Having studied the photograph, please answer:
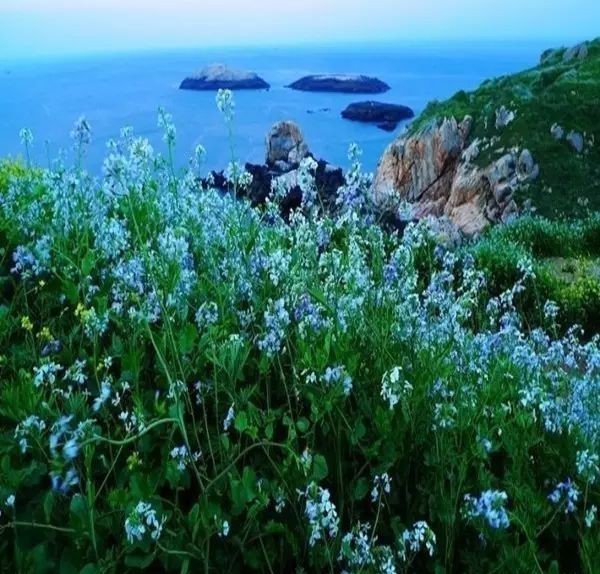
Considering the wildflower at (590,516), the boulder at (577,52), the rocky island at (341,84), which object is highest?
the wildflower at (590,516)

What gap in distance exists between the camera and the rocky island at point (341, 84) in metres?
14.2

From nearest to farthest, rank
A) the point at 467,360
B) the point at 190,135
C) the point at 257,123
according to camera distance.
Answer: the point at 467,360, the point at 190,135, the point at 257,123

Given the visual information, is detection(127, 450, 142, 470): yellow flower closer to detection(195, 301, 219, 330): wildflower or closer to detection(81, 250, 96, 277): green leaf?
detection(195, 301, 219, 330): wildflower

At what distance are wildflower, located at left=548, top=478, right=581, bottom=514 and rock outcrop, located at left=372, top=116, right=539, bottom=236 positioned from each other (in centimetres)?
1092

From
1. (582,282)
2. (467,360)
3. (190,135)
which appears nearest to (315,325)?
(467,360)

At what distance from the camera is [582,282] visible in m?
7.50

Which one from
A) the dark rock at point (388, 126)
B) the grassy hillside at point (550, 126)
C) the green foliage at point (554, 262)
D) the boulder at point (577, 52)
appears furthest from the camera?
the boulder at point (577, 52)

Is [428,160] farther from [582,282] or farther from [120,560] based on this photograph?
[120,560]

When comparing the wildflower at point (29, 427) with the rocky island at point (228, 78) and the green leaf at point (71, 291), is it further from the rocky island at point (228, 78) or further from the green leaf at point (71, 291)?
the rocky island at point (228, 78)

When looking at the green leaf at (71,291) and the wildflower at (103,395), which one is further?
the green leaf at (71,291)

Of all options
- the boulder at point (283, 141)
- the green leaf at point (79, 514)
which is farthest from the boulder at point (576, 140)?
the green leaf at point (79, 514)

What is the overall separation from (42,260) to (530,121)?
1358cm

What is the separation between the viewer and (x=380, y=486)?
1659 mm

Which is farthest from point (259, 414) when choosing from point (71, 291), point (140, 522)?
point (71, 291)
